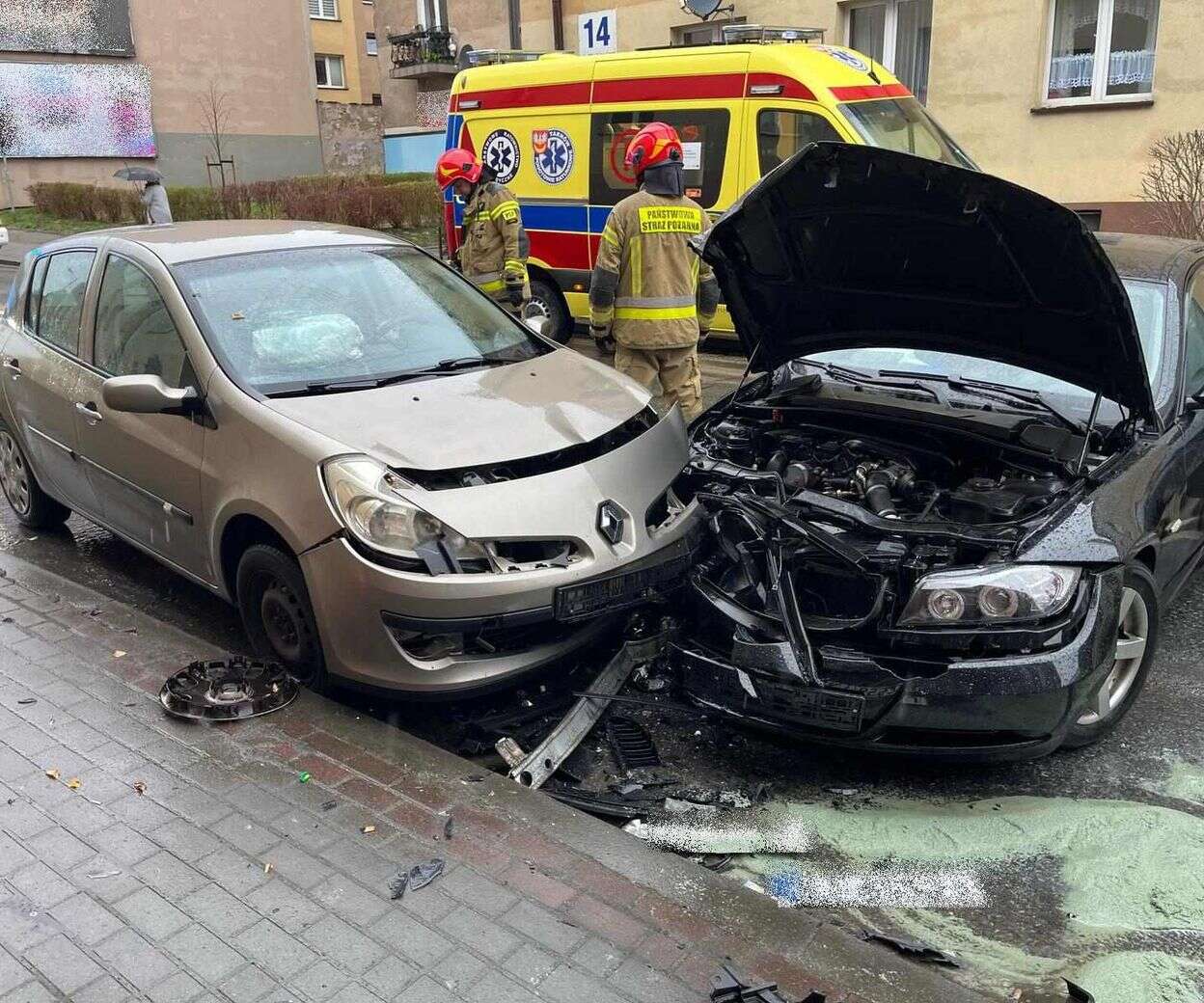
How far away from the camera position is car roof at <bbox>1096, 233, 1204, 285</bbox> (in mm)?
4676

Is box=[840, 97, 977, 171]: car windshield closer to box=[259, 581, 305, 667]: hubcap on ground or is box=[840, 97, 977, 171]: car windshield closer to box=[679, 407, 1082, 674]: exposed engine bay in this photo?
box=[679, 407, 1082, 674]: exposed engine bay

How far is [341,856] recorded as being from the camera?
10.2 ft

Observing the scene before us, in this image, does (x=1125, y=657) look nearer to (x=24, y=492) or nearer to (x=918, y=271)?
(x=918, y=271)

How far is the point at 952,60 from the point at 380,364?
36.3ft

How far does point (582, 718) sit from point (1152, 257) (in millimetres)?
3246

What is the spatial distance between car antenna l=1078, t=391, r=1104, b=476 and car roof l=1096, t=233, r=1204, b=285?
2.38 feet

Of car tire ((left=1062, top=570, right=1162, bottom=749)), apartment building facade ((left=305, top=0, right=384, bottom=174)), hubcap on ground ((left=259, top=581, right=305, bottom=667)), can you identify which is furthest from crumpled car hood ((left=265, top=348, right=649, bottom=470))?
apartment building facade ((left=305, top=0, right=384, bottom=174))

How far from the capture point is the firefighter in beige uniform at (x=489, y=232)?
8367mm

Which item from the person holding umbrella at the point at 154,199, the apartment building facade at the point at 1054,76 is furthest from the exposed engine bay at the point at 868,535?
the person holding umbrella at the point at 154,199

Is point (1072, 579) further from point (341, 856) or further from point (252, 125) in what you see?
point (252, 125)

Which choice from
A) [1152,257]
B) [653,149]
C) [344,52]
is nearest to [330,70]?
[344,52]

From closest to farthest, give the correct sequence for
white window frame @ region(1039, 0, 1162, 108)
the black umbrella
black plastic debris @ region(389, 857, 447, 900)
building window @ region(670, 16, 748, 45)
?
black plastic debris @ region(389, 857, 447, 900) → white window frame @ region(1039, 0, 1162, 108) → the black umbrella → building window @ region(670, 16, 748, 45)

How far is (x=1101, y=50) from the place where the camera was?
12266 mm

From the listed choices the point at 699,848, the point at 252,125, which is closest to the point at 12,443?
the point at 699,848
